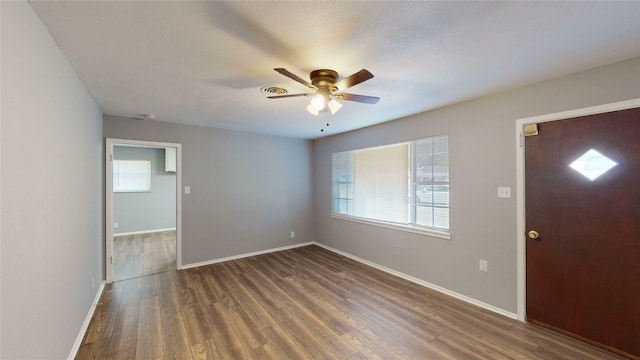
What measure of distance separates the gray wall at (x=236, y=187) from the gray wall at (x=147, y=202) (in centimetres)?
348

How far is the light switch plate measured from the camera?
8.49ft

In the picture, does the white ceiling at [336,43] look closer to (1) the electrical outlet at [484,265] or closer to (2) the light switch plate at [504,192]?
(2) the light switch plate at [504,192]

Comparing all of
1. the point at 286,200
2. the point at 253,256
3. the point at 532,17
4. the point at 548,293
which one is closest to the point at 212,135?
the point at 286,200

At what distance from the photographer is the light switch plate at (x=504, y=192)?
2.59m

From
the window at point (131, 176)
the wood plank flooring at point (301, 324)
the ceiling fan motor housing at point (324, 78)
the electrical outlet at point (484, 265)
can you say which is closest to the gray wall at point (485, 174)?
the electrical outlet at point (484, 265)

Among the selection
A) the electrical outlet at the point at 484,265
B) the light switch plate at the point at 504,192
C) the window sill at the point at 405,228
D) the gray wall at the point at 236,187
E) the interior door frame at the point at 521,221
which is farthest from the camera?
the gray wall at the point at 236,187

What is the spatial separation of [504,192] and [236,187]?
3.94m

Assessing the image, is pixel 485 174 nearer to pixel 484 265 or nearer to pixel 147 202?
pixel 484 265

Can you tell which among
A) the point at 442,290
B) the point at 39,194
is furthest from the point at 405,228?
the point at 39,194

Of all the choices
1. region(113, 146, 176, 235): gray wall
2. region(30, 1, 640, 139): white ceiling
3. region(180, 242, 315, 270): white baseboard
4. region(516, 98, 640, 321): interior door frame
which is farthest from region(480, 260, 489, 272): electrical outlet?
region(113, 146, 176, 235): gray wall

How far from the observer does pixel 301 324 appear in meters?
2.46

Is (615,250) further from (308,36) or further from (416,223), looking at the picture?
(308,36)

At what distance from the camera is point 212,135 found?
431 cm

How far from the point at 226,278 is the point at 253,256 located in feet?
3.40
